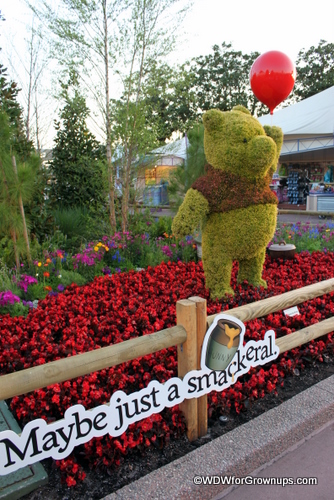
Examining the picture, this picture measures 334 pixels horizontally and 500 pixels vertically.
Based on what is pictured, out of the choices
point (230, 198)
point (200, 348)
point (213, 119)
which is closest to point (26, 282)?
point (230, 198)

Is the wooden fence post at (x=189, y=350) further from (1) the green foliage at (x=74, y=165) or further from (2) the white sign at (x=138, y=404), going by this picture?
(1) the green foliage at (x=74, y=165)

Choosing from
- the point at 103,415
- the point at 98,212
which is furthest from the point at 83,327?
the point at 98,212

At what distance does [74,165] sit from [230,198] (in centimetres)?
484

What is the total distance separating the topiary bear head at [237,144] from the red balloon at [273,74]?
2.96 metres

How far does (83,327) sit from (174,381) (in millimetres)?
1430

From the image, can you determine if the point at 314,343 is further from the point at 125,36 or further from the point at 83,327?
the point at 125,36

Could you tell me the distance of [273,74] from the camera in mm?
6105

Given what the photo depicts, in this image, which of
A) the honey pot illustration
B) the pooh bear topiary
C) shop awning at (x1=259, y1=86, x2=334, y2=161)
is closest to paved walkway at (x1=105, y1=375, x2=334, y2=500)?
the honey pot illustration

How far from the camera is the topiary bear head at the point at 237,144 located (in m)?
3.40

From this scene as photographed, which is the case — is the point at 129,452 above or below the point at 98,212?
below

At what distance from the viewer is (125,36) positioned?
662cm

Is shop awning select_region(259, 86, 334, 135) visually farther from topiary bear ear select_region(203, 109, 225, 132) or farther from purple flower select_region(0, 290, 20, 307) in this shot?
purple flower select_region(0, 290, 20, 307)

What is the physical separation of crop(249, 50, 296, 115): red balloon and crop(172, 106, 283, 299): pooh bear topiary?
293 cm

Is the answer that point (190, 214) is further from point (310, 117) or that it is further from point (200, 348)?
point (310, 117)
